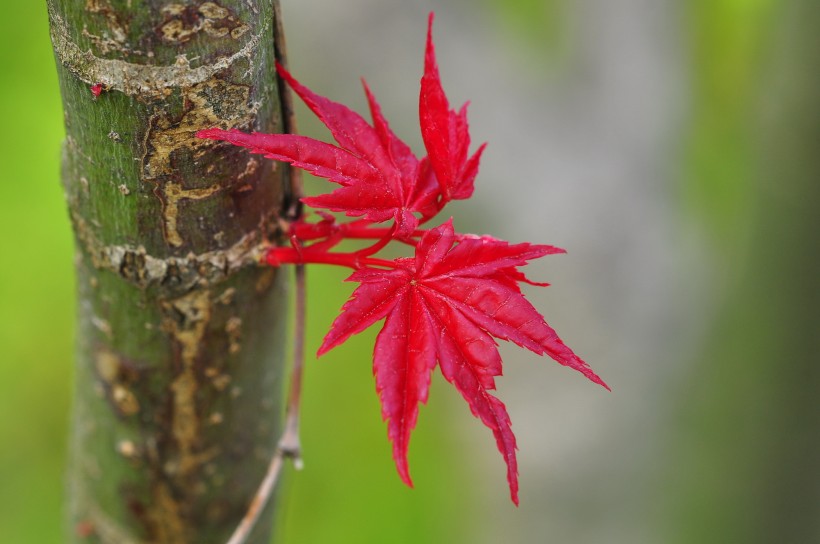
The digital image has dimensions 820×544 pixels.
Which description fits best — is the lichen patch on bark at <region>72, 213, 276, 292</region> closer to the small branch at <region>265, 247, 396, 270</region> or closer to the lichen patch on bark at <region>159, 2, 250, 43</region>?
the small branch at <region>265, 247, 396, 270</region>

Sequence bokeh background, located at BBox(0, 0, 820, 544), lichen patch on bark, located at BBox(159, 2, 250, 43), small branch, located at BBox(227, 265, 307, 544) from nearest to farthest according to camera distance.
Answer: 1. lichen patch on bark, located at BBox(159, 2, 250, 43)
2. small branch, located at BBox(227, 265, 307, 544)
3. bokeh background, located at BBox(0, 0, 820, 544)

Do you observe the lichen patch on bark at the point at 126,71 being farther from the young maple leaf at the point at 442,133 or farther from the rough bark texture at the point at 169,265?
the young maple leaf at the point at 442,133

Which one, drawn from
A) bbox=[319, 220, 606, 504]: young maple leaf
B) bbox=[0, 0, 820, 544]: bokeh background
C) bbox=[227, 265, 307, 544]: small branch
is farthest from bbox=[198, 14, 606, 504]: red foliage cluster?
bbox=[0, 0, 820, 544]: bokeh background

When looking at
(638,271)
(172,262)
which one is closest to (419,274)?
(172,262)

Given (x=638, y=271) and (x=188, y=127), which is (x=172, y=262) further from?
(x=638, y=271)

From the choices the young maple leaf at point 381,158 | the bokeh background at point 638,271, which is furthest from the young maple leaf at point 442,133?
the bokeh background at point 638,271

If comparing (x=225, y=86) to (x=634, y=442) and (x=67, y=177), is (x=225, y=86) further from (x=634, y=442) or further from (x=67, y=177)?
(x=634, y=442)
